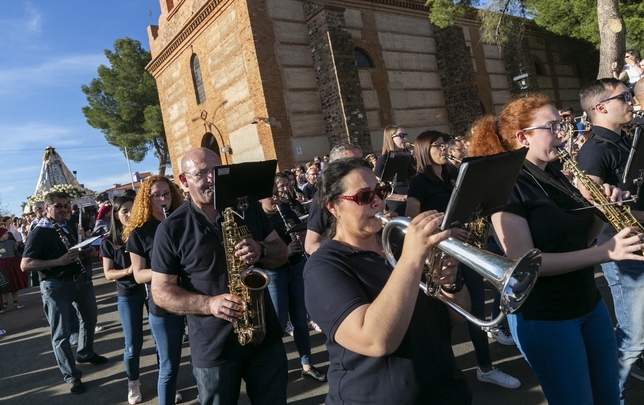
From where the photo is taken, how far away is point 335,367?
6.16ft

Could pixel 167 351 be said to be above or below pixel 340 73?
below

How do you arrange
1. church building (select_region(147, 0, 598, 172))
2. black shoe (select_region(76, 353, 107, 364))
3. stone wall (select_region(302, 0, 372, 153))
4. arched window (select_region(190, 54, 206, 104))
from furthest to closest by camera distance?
arched window (select_region(190, 54, 206, 104))
church building (select_region(147, 0, 598, 172))
stone wall (select_region(302, 0, 372, 153))
black shoe (select_region(76, 353, 107, 364))

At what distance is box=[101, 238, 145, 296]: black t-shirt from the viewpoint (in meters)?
4.56

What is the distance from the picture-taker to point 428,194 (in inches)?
155

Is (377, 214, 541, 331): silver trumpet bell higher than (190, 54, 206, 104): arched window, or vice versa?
(190, 54, 206, 104): arched window

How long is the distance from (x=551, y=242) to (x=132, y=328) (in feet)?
13.1

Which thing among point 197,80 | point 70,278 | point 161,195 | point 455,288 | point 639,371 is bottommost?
point 639,371

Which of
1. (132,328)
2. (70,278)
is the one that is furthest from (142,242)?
(70,278)

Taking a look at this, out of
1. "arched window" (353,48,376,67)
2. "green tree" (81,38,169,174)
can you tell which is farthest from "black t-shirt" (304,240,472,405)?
"green tree" (81,38,169,174)

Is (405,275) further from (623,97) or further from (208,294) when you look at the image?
(623,97)

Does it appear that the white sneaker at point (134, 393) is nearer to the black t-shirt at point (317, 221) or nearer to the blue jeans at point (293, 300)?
the blue jeans at point (293, 300)

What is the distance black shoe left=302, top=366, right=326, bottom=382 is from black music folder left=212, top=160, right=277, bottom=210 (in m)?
2.40

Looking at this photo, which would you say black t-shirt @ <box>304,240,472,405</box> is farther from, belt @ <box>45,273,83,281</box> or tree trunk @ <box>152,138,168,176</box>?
tree trunk @ <box>152,138,168,176</box>

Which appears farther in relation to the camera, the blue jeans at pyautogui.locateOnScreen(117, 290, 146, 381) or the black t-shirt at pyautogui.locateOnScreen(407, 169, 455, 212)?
the blue jeans at pyautogui.locateOnScreen(117, 290, 146, 381)
